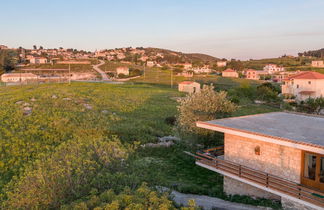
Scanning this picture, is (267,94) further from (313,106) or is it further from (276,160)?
(276,160)

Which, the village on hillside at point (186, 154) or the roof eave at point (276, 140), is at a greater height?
the roof eave at point (276, 140)

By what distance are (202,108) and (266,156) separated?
27.0 ft

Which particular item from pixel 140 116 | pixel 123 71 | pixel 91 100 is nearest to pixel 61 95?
pixel 91 100

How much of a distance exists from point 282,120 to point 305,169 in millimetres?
4390

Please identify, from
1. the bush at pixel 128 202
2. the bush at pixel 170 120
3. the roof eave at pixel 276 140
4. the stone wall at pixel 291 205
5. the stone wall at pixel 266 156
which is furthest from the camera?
the bush at pixel 170 120

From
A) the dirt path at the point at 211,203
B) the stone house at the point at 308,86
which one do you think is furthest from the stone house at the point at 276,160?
the stone house at the point at 308,86

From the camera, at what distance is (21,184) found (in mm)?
10430

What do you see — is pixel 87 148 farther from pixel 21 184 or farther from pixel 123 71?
pixel 123 71

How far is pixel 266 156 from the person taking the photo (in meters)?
12.6

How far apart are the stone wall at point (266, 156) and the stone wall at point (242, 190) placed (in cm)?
109

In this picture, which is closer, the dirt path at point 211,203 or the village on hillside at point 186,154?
the village on hillside at point 186,154

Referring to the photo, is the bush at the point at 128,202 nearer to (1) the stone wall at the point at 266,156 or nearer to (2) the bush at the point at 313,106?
(1) the stone wall at the point at 266,156

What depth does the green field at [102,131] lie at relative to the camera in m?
16.0

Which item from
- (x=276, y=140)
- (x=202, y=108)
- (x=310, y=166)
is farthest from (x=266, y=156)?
(x=202, y=108)
